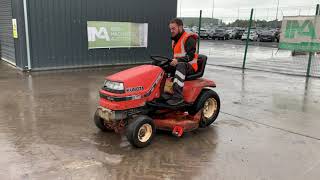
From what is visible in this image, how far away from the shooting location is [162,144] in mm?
5059

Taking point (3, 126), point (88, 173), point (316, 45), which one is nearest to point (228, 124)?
point (88, 173)

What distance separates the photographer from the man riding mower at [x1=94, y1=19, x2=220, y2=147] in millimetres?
4871

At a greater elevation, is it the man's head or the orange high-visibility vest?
the man's head

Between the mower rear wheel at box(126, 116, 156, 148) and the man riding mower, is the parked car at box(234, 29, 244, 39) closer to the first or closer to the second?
the man riding mower

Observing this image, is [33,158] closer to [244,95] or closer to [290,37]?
[244,95]

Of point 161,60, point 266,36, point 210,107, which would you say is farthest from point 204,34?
point 161,60

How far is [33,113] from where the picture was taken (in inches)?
257

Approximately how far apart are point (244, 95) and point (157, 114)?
3850mm

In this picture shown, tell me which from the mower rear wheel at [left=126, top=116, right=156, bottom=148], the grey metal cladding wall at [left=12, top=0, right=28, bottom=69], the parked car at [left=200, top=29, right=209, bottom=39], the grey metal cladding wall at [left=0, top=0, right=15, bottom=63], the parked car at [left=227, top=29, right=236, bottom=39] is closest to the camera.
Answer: the mower rear wheel at [left=126, top=116, right=156, bottom=148]

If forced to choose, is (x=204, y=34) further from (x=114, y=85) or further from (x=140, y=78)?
(x=114, y=85)

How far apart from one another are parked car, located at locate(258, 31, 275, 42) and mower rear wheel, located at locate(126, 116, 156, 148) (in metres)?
34.5

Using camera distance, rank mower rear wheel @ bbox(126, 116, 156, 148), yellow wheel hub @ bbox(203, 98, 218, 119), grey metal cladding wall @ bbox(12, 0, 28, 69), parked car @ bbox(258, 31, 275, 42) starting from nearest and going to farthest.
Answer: mower rear wheel @ bbox(126, 116, 156, 148)
yellow wheel hub @ bbox(203, 98, 218, 119)
grey metal cladding wall @ bbox(12, 0, 28, 69)
parked car @ bbox(258, 31, 275, 42)

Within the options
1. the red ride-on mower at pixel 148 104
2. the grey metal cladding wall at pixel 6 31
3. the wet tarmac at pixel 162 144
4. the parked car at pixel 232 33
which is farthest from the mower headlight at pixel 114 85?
the parked car at pixel 232 33

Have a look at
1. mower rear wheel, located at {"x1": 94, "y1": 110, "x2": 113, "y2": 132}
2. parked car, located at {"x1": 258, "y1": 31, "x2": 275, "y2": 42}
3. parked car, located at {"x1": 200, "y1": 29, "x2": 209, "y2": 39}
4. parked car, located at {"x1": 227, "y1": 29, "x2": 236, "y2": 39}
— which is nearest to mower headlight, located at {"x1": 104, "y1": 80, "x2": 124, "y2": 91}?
mower rear wheel, located at {"x1": 94, "y1": 110, "x2": 113, "y2": 132}
